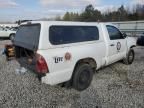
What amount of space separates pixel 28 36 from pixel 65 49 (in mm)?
1060

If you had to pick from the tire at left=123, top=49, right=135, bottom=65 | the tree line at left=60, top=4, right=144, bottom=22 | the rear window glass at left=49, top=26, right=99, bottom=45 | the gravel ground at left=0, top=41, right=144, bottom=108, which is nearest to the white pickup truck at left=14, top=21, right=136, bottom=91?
the rear window glass at left=49, top=26, right=99, bottom=45

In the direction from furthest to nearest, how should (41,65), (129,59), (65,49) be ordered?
(129,59), (65,49), (41,65)

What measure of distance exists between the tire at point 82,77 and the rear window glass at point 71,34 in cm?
74

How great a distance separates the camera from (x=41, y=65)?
3.93m

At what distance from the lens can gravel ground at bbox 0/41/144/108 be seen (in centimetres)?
423

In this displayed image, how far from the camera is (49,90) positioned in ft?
16.2

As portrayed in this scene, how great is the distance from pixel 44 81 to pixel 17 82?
186cm

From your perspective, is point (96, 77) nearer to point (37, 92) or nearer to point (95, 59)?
point (95, 59)

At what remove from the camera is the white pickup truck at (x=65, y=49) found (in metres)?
4.05

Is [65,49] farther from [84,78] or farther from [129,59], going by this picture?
[129,59]

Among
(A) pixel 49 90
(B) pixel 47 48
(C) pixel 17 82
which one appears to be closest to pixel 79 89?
(A) pixel 49 90

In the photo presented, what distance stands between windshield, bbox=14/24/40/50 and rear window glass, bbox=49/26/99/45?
337 mm

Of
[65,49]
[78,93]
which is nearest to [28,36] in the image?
[65,49]

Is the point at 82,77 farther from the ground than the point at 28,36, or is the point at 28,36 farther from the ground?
the point at 28,36
